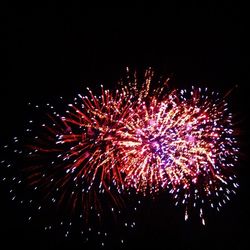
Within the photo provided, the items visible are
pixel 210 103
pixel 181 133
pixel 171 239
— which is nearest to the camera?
pixel 181 133

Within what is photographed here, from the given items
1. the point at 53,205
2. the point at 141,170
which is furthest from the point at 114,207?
the point at 141,170

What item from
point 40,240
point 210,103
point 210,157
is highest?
point 210,103

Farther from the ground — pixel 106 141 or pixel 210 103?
pixel 210 103

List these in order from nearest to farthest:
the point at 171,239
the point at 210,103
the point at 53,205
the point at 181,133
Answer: the point at 181,133 → the point at 210,103 → the point at 53,205 → the point at 171,239

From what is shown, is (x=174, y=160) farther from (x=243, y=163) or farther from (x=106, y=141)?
(x=243, y=163)

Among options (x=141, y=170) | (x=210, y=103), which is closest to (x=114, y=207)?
(x=141, y=170)

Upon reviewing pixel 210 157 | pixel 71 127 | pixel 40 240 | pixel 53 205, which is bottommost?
pixel 40 240

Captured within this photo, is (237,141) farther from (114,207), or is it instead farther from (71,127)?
(71,127)

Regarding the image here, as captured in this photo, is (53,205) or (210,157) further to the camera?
(53,205)

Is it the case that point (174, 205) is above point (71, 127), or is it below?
below
